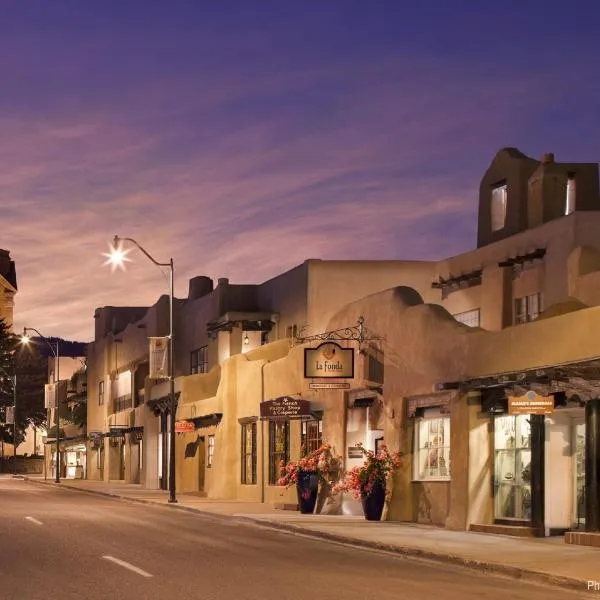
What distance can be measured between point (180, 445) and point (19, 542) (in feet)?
113

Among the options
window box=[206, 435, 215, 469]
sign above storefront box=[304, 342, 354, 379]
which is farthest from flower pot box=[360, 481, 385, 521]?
window box=[206, 435, 215, 469]

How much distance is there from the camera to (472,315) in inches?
1533

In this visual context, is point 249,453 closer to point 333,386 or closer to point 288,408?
point 288,408

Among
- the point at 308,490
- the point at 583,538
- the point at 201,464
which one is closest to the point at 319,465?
the point at 308,490

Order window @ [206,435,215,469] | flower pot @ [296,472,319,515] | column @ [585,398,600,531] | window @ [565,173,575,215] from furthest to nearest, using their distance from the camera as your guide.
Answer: window @ [206,435,215,469] → window @ [565,173,575,215] → flower pot @ [296,472,319,515] → column @ [585,398,600,531]

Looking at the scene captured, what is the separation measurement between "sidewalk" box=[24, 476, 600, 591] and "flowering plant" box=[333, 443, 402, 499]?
0.82m

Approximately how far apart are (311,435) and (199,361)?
74.7 ft

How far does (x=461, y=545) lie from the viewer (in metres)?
23.5

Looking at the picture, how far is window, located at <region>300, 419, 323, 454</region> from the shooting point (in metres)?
38.5

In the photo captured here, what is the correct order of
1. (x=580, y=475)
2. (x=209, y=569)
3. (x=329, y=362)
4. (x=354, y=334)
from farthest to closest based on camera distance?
(x=354, y=334), (x=329, y=362), (x=580, y=475), (x=209, y=569)

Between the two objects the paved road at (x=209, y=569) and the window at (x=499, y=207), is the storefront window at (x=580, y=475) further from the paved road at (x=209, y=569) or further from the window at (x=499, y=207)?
the window at (x=499, y=207)

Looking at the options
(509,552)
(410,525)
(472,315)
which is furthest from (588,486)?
(472,315)

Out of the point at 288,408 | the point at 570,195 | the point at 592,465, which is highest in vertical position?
the point at 570,195

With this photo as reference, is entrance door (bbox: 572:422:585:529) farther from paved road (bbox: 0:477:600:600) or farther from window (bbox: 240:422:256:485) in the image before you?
window (bbox: 240:422:256:485)
